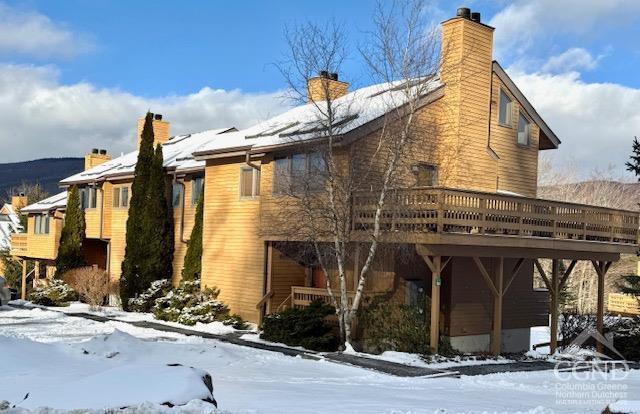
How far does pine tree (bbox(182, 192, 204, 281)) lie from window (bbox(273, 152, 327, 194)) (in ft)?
17.7

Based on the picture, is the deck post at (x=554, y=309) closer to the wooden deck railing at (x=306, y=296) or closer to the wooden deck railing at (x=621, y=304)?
the wooden deck railing at (x=306, y=296)

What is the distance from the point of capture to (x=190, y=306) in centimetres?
2305

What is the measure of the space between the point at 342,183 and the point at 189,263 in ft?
31.3

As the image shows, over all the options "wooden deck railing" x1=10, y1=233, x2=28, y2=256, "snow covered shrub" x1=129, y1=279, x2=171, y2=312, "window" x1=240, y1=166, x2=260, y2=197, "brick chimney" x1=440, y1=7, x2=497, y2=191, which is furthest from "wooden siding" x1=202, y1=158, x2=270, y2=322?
"wooden deck railing" x1=10, y1=233, x2=28, y2=256

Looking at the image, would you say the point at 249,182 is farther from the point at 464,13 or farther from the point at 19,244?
the point at 19,244

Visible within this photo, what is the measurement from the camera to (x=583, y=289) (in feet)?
142

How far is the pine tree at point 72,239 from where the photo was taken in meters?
31.3

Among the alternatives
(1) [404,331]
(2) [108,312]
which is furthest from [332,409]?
(2) [108,312]

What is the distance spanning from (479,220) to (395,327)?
3436 millimetres

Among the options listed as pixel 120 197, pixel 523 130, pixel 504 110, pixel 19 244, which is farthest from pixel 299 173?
pixel 19 244

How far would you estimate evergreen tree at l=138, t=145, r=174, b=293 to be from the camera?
86.6ft

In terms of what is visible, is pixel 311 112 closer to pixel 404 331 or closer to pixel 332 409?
pixel 404 331

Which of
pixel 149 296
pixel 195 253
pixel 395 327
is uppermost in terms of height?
pixel 195 253

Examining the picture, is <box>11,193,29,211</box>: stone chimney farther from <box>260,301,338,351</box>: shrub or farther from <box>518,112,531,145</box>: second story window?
<box>518,112,531,145</box>: second story window
